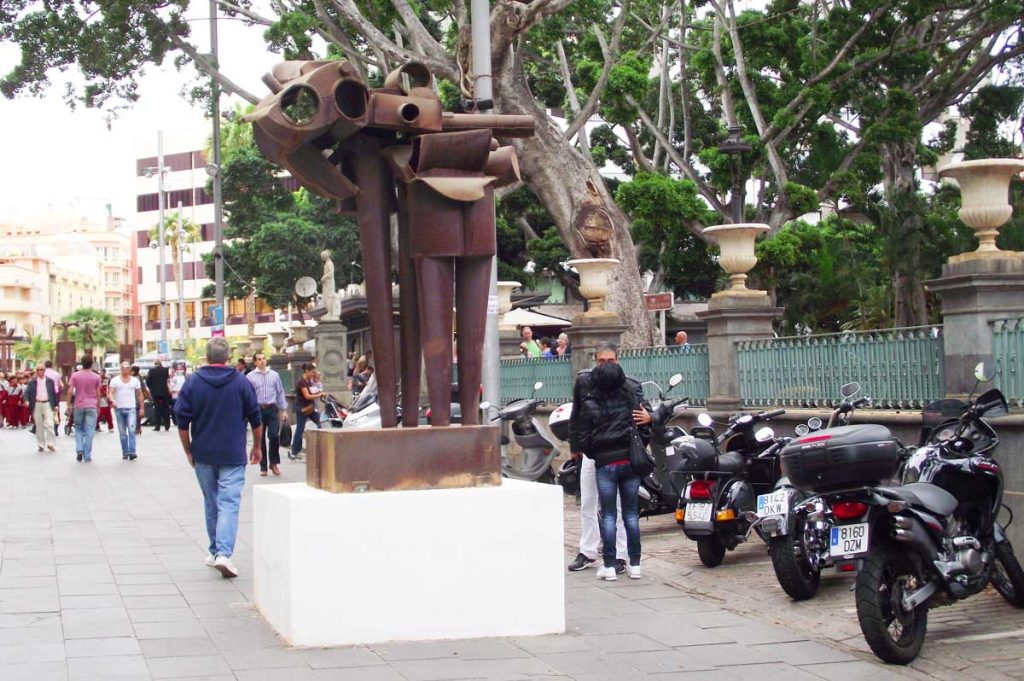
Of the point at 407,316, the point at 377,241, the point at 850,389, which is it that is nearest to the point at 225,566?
the point at 407,316

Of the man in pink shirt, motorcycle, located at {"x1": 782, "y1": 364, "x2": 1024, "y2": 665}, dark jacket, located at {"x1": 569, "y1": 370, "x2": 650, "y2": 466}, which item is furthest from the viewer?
the man in pink shirt

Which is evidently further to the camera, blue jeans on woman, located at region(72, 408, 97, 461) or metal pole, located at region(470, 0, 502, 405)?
blue jeans on woman, located at region(72, 408, 97, 461)

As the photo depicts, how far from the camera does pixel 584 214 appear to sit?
68.3 ft

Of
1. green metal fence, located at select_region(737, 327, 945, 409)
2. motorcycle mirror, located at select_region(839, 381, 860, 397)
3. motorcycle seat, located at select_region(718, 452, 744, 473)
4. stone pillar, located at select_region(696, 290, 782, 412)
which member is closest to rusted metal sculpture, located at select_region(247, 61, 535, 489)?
motorcycle seat, located at select_region(718, 452, 744, 473)

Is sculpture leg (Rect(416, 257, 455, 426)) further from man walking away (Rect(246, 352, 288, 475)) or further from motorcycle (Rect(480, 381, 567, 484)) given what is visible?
man walking away (Rect(246, 352, 288, 475))

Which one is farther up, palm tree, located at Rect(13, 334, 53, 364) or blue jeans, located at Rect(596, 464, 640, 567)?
palm tree, located at Rect(13, 334, 53, 364)

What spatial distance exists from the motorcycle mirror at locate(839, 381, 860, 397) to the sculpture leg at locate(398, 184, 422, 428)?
10.8ft

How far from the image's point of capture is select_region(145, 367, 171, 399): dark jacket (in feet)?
100

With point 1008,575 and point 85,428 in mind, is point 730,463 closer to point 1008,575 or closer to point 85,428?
point 1008,575

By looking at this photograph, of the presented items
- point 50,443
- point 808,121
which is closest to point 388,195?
point 808,121

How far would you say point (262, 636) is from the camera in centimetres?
746

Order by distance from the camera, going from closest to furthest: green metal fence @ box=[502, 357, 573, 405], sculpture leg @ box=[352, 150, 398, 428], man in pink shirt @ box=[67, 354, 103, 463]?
1. sculpture leg @ box=[352, 150, 398, 428]
2. green metal fence @ box=[502, 357, 573, 405]
3. man in pink shirt @ box=[67, 354, 103, 463]

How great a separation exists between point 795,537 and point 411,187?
3280mm

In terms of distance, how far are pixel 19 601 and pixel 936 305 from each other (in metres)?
21.7
